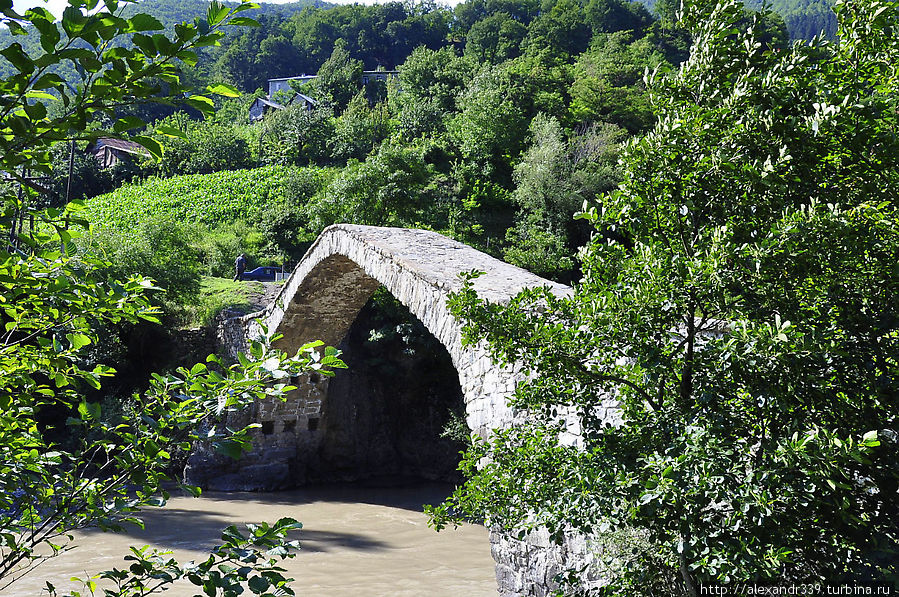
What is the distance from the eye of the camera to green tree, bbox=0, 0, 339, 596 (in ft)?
4.36

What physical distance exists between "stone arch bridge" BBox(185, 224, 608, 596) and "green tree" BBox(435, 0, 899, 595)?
0.40 m

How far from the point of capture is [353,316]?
11914mm

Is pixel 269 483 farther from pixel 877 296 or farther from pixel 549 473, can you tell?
pixel 877 296

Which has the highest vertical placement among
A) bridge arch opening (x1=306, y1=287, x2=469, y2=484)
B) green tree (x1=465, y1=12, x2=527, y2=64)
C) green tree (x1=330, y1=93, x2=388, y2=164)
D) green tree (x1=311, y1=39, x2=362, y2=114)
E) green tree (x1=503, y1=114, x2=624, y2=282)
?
green tree (x1=465, y1=12, x2=527, y2=64)

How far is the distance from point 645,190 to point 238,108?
43593 mm

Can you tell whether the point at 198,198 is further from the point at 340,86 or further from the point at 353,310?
the point at 353,310

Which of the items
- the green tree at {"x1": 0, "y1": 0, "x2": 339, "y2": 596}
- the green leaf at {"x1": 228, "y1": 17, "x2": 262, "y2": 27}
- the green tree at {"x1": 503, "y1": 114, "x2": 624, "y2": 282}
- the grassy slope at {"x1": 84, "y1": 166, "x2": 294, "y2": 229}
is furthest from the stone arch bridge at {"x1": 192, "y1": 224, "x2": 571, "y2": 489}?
the grassy slope at {"x1": 84, "y1": 166, "x2": 294, "y2": 229}

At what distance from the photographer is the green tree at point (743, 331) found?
2.11 metres

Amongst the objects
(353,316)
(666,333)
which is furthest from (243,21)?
(353,316)

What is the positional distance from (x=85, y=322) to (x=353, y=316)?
10056mm

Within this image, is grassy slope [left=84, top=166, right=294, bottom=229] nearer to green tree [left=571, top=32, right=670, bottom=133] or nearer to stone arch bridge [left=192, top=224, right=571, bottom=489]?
green tree [left=571, top=32, right=670, bottom=133]

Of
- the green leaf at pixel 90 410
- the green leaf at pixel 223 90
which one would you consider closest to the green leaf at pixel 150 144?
the green leaf at pixel 223 90

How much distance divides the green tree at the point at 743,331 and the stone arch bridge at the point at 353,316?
0.40 meters

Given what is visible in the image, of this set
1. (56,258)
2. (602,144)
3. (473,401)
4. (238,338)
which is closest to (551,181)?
(602,144)
